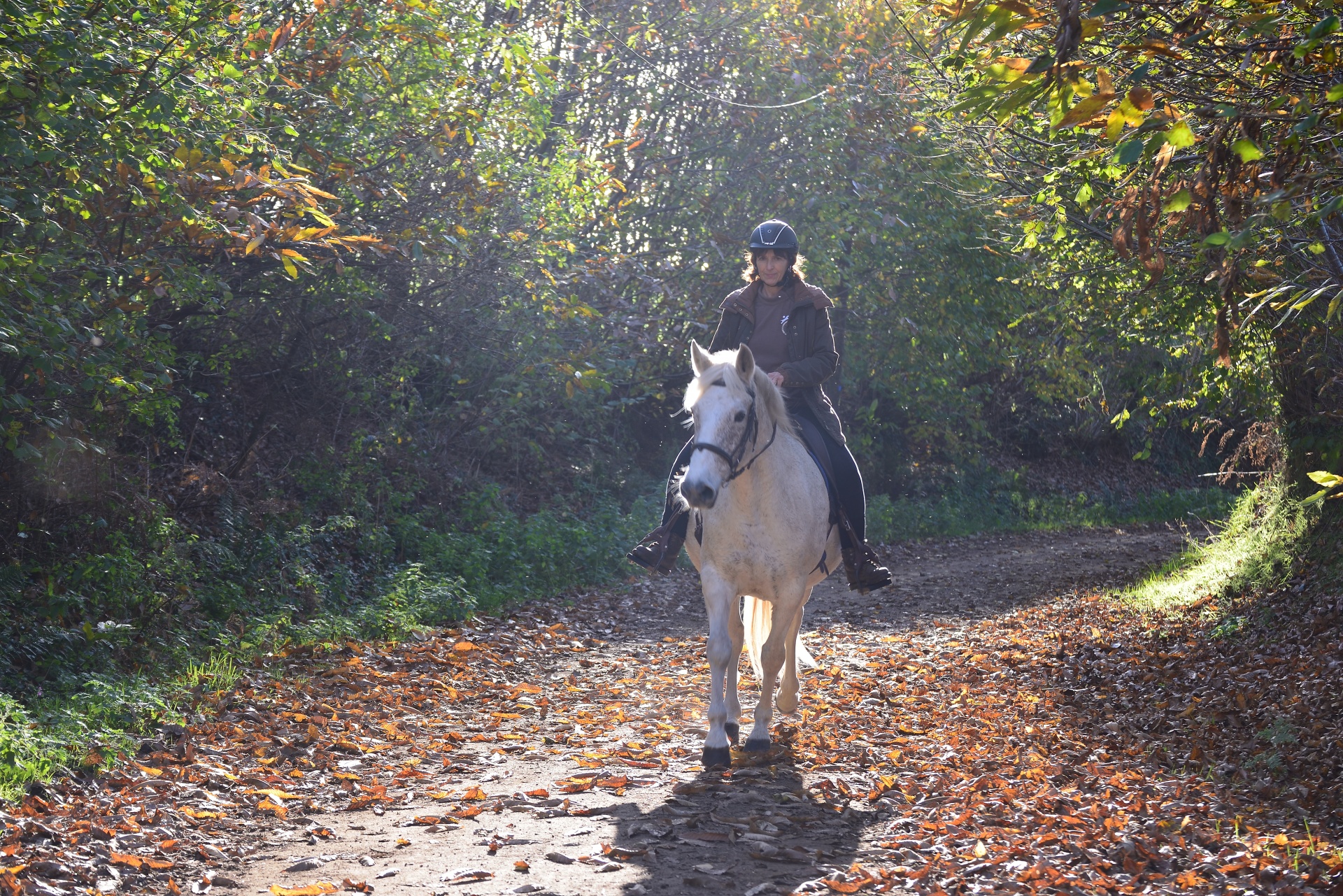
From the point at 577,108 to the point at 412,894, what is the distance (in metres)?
15.3

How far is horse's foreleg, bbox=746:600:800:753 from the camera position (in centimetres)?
698

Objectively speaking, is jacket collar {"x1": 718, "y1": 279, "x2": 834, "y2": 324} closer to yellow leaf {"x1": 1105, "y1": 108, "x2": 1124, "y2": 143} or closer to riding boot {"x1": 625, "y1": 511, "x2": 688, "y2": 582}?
riding boot {"x1": 625, "y1": 511, "x2": 688, "y2": 582}

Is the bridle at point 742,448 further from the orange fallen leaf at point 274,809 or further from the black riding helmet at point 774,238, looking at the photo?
the orange fallen leaf at point 274,809

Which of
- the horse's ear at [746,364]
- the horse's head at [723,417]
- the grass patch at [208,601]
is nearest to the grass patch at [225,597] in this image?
the grass patch at [208,601]

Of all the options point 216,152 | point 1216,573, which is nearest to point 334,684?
point 216,152

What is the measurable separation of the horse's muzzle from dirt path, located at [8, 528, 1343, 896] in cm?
159

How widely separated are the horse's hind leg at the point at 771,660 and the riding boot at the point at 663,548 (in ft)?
2.57

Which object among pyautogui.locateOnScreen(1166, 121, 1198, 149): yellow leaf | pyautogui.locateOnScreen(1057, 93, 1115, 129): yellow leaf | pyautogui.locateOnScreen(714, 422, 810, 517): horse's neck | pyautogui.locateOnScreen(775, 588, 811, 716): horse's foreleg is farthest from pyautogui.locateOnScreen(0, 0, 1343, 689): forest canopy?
pyautogui.locateOnScreen(775, 588, 811, 716): horse's foreleg

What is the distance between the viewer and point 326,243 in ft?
24.6

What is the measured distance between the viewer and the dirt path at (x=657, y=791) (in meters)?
4.71

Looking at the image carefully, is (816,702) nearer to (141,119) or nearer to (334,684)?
(334,684)

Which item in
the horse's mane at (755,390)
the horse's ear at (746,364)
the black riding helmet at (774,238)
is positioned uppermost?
the black riding helmet at (774,238)

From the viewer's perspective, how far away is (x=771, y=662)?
7074 mm

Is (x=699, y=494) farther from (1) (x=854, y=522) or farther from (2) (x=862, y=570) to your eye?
(1) (x=854, y=522)
